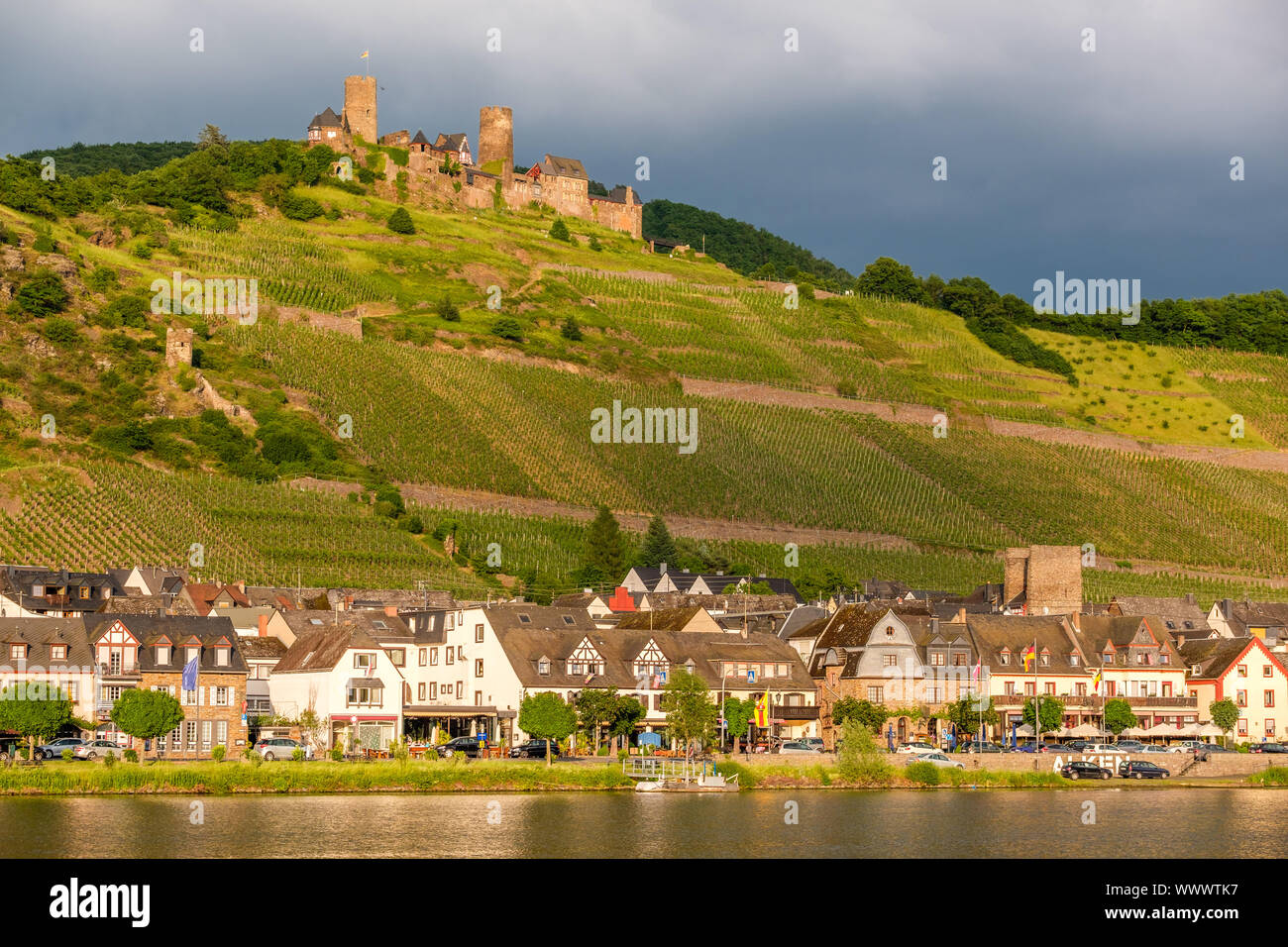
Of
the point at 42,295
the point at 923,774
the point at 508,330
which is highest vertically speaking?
the point at 508,330

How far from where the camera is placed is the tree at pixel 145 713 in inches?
2302

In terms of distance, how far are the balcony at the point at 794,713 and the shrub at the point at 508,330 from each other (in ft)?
320

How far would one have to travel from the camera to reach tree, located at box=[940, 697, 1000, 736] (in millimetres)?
73562

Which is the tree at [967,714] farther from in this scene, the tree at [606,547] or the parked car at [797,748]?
the tree at [606,547]

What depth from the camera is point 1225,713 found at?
77000 millimetres

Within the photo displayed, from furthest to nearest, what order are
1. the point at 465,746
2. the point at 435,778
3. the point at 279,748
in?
the point at 465,746 < the point at 279,748 < the point at 435,778

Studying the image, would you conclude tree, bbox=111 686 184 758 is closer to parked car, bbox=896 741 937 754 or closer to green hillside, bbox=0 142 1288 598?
parked car, bbox=896 741 937 754

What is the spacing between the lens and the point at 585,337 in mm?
176500

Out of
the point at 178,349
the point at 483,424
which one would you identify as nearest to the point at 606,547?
the point at 483,424

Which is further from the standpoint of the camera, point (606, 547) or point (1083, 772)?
point (606, 547)

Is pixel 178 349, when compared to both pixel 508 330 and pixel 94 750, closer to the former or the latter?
pixel 508 330

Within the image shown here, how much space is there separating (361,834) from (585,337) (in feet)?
444

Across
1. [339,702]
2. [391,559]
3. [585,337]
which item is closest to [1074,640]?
[339,702]

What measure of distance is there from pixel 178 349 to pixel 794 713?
80.9 metres
